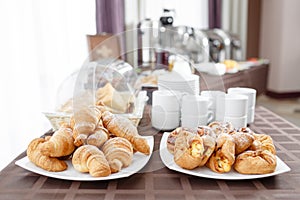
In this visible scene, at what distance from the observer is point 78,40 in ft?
8.61

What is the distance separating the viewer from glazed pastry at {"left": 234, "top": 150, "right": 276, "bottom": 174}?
28.2 inches

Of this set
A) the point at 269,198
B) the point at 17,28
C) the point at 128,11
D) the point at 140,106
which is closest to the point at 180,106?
the point at 140,106

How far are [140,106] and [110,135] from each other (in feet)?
0.78

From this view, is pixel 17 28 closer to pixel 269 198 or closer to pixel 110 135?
pixel 110 135

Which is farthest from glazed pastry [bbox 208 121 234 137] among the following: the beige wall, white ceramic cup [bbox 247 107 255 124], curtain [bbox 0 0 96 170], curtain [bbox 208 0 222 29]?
the beige wall

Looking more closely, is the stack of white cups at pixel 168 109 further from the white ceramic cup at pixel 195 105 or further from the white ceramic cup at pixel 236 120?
the white ceramic cup at pixel 236 120

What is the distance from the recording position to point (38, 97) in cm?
209

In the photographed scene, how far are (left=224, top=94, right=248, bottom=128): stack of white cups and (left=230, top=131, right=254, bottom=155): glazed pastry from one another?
0.71 feet

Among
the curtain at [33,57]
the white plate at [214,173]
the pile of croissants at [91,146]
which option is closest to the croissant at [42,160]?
the pile of croissants at [91,146]

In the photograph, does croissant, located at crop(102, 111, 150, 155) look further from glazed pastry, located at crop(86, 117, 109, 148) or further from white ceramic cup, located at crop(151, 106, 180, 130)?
white ceramic cup, located at crop(151, 106, 180, 130)

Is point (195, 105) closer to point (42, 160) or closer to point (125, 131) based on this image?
point (125, 131)

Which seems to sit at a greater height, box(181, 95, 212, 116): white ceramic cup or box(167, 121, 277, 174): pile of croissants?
box(181, 95, 212, 116): white ceramic cup

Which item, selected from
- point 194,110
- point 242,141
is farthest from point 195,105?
point 242,141

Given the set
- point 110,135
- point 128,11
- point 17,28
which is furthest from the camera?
point 128,11
